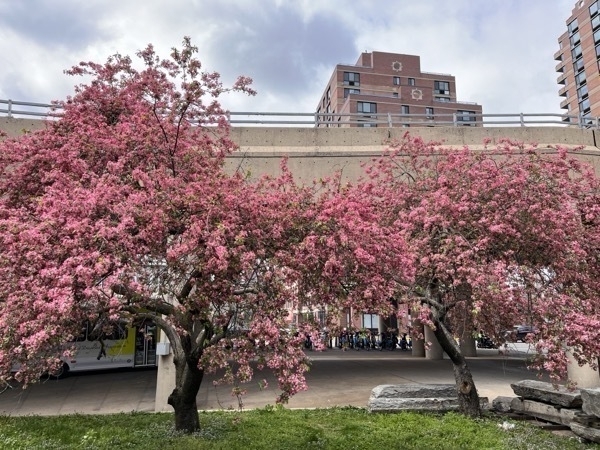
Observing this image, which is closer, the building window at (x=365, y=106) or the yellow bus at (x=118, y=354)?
the yellow bus at (x=118, y=354)

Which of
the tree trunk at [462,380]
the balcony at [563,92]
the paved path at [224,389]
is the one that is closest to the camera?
the tree trunk at [462,380]

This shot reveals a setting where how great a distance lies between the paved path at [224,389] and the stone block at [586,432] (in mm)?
4390

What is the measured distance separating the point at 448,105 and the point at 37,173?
70642 millimetres

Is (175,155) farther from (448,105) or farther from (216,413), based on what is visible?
(448,105)

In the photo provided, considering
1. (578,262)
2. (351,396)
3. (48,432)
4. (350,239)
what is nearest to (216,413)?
(48,432)

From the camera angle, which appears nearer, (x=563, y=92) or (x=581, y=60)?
(x=581, y=60)

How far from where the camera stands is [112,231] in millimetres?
5000

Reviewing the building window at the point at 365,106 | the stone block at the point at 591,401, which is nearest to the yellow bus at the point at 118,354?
the stone block at the point at 591,401

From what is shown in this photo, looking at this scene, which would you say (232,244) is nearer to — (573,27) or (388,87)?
(388,87)

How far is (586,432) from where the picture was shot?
25.6 ft

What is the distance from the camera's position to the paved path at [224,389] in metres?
11.9

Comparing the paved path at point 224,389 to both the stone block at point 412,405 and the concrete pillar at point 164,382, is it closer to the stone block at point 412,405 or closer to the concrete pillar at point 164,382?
the concrete pillar at point 164,382

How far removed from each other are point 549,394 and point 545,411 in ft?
1.27

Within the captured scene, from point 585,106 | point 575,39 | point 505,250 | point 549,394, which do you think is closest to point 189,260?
point 505,250
